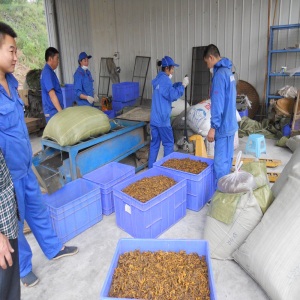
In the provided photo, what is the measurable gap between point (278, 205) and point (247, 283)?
0.55m

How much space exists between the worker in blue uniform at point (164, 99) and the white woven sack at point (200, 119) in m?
0.58

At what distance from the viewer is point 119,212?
2457mm

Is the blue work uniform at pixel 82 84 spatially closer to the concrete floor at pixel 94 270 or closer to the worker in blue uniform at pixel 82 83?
the worker in blue uniform at pixel 82 83

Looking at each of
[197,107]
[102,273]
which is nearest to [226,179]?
[102,273]

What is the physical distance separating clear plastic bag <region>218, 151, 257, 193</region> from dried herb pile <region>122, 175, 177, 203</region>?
571mm

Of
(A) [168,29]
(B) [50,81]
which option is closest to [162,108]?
(B) [50,81]

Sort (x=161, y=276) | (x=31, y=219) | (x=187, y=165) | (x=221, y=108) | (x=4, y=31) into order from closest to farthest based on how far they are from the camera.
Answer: (x=161, y=276)
(x=4, y=31)
(x=31, y=219)
(x=221, y=108)
(x=187, y=165)

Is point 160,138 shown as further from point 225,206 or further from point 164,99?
point 225,206

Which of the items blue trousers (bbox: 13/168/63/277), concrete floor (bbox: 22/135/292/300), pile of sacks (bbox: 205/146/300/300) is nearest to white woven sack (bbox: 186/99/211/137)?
concrete floor (bbox: 22/135/292/300)

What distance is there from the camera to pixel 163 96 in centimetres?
337

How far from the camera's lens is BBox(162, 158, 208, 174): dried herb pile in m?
2.80

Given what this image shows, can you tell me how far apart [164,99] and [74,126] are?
45.4 inches

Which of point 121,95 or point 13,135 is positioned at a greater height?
point 13,135

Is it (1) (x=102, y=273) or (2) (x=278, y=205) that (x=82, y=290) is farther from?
(2) (x=278, y=205)
